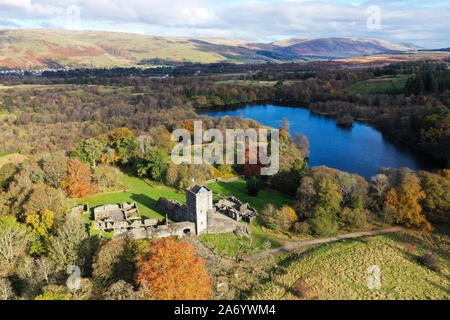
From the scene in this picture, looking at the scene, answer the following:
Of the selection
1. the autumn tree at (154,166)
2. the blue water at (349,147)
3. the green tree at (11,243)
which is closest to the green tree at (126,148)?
the autumn tree at (154,166)

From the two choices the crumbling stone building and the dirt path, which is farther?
the crumbling stone building

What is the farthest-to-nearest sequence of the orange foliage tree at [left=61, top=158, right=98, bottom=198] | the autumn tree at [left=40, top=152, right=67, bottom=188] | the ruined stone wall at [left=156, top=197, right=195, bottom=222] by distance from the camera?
the autumn tree at [left=40, top=152, right=67, bottom=188]
the orange foliage tree at [left=61, top=158, right=98, bottom=198]
the ruined stone wall at [left=156, top=197, right=195, bottom=222]

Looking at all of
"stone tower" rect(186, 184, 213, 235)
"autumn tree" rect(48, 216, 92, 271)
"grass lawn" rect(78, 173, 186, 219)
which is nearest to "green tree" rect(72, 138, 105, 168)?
"grass lawn" rect(78, 173, 186, 219)

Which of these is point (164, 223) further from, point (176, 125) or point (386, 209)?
point (176, 125)

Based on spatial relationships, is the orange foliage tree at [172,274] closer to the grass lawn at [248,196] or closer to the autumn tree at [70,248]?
the autumn tree at [70,248]

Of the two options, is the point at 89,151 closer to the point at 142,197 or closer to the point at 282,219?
the point at 142,197

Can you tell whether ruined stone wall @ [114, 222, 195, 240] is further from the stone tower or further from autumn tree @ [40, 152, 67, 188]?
autumn tree @ [40, 152, 67, 188]
